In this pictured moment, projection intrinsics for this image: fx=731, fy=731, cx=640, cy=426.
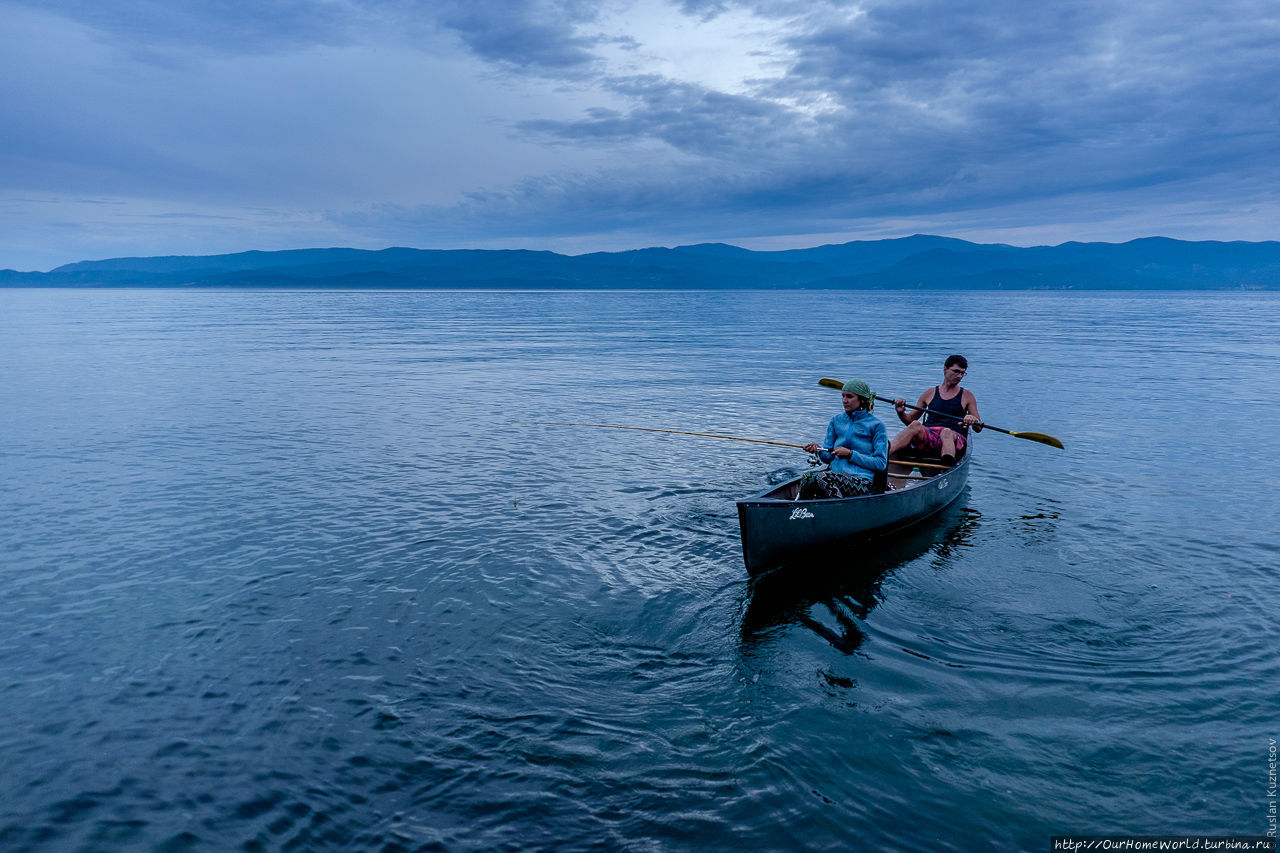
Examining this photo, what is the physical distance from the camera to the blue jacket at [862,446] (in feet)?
42.4

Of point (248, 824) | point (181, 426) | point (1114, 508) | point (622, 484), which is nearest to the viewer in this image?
point (248, 824)

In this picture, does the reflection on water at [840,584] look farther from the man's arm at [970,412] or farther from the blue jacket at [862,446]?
the man's arm at [970,412]

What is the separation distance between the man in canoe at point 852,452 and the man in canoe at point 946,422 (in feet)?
10.2

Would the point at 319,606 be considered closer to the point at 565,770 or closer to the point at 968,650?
the point at 565,770

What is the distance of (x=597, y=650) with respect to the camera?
30.6 feet

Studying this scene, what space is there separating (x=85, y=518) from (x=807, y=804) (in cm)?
1445

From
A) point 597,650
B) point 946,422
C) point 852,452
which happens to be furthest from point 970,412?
point 597,650

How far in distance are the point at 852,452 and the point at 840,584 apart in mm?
2500

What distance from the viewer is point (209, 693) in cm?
828

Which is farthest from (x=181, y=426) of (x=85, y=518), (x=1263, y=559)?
(x=1263, y=559)

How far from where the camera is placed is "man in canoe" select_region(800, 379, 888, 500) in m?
12.5

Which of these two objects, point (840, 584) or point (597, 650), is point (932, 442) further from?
point (597, 650)

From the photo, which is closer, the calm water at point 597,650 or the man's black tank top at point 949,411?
A: the calm water at point 597,650

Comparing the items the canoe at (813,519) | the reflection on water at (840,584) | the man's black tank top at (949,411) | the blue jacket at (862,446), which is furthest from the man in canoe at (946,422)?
the blue jacket at (862,446)
